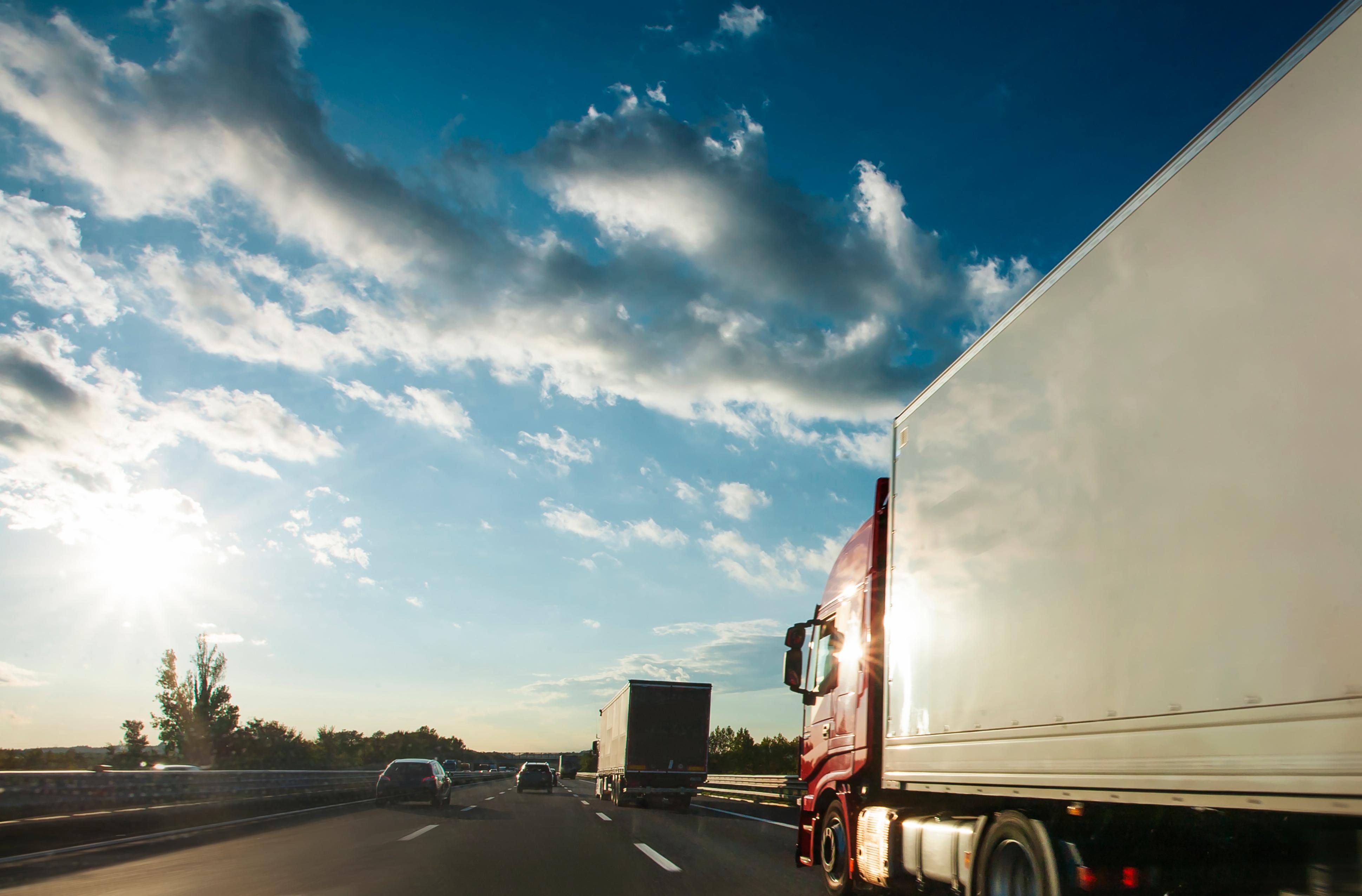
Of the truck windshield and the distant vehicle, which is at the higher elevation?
the truck windshield

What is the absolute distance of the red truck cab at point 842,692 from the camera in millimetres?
7301

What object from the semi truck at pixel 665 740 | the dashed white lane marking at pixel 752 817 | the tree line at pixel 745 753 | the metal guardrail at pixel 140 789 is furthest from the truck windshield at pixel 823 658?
the tree line at pixel 745 753

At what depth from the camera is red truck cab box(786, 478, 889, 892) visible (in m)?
7.30

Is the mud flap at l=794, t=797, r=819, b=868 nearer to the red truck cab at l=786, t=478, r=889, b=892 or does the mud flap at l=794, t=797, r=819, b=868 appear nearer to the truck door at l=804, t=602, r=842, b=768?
the red truck cab at l=786, t=478, r=889, b=892

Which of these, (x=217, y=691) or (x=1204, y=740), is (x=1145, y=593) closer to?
(x=1204, y=740)

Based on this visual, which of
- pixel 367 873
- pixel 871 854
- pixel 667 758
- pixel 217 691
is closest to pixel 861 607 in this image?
pixel 871 854

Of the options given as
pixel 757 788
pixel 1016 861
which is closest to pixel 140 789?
pixel 757 788

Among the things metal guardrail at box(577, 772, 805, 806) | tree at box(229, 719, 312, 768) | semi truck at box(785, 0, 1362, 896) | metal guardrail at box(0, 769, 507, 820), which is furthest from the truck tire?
tree at box(229, 719, 312, 768)

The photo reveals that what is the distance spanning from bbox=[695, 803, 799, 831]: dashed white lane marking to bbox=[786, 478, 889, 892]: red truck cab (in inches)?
223

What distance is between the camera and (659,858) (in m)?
10.9

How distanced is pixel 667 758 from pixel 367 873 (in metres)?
16.0

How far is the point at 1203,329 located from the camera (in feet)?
10.9

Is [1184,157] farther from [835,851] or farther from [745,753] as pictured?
[745,753]

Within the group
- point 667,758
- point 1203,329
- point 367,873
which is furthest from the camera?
point 667,758
